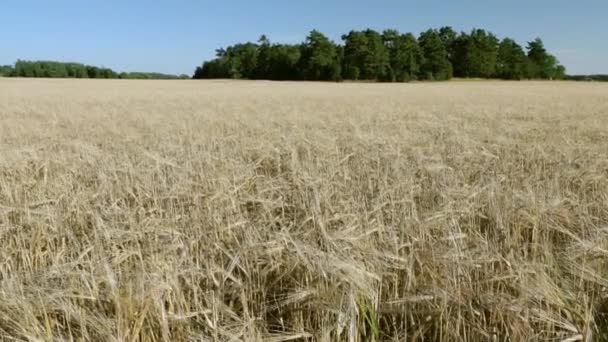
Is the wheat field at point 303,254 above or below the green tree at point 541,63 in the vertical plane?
below

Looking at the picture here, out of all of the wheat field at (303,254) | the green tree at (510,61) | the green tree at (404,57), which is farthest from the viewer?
the green tree at (510,61)

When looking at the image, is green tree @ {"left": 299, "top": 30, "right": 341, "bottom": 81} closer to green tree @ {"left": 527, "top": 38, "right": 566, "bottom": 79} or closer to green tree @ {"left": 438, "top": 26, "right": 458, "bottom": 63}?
green tree @ {"left": 438, "top": 26, "right": 458, "bottom": 63}

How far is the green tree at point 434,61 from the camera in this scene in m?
66.1

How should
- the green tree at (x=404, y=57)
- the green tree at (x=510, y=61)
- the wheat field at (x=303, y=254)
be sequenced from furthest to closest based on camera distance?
1. the green tree at (x=510, y=61)
2. the green tree at (x=404, y=57)
3. the wheat field at (x=303, y=254)

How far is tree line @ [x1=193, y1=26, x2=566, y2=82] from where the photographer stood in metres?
66.2

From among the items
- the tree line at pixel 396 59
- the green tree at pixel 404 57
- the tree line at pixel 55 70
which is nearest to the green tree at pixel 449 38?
the tree line at pixel 396 59

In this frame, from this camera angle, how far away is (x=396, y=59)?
67250mm

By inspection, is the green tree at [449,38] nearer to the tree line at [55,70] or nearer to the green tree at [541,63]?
the green tree at [541,63]

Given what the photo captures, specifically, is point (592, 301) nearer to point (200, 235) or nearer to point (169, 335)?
point (169, 335)

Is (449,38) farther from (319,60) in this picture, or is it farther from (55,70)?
(55,70)

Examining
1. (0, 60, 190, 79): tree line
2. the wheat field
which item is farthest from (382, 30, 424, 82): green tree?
the wheat field

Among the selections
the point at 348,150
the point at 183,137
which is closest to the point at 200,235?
the point at 348,150

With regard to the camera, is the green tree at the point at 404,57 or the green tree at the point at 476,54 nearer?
the green tree at the point at 404,57

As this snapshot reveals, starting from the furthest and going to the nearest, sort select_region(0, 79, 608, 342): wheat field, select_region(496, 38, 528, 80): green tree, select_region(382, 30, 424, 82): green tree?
select_region(496, 38, 528, 80): green tree, select_region(382, 30, 424, 82): green tree, select_region(0, 79, 608, 342): wheat field
